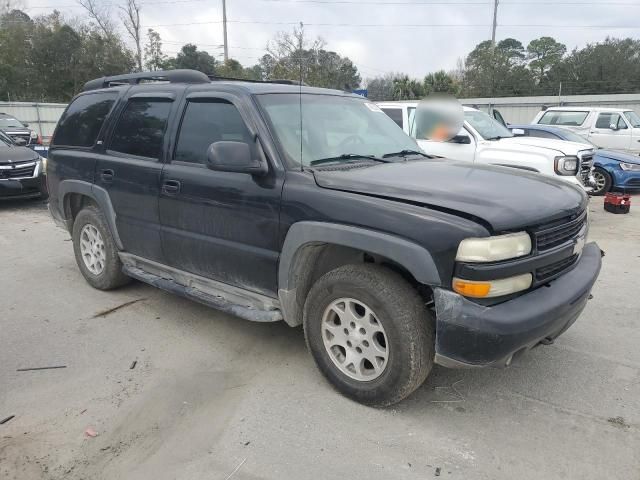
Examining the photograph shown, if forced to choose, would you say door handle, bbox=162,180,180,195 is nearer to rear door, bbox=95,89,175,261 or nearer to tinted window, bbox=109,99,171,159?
rear door, bbox=95,89,175,261

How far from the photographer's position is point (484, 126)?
870 centimetres

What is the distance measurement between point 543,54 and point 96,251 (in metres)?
58.7

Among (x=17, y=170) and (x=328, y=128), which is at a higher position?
(x=328, y=128)

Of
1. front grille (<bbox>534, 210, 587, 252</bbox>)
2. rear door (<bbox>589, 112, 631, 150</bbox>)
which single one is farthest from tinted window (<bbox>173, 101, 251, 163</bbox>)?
rear door (<bbox>589, 112, 631, 150</bbox>)

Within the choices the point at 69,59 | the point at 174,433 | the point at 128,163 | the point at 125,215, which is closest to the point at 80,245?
the point at 125,215

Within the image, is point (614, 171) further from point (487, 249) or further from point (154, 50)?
point (154, 50)

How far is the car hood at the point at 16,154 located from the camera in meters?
9.21

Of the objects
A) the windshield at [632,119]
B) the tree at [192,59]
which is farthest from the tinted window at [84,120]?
the tree at [192,59]

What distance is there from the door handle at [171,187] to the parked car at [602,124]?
13256 millimetres

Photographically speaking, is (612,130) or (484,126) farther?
(612,130)

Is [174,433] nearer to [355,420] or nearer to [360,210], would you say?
[355,420]

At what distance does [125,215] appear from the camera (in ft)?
14.2

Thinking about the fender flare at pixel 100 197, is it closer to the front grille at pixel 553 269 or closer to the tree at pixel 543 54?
the front grille at pixel 553 269

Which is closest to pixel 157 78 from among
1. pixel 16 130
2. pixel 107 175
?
pixel 107 175
